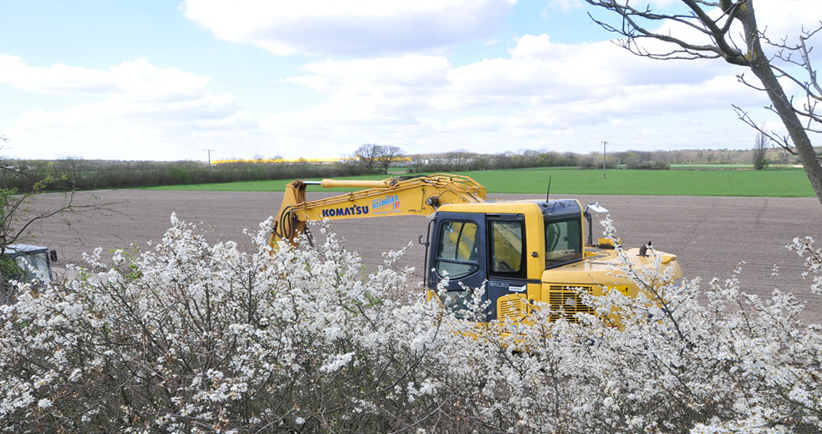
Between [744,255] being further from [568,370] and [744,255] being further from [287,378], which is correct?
[287,378]


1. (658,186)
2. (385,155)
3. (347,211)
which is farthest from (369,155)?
(347,211)

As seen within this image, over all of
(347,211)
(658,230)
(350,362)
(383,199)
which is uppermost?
(383,199)

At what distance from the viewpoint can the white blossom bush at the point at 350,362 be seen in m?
3.60

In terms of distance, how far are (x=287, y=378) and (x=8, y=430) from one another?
2017mm

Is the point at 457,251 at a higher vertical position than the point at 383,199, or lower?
lower

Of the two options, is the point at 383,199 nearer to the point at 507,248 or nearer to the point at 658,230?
the point at 507,248

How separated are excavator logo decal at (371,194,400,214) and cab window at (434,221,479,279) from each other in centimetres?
164

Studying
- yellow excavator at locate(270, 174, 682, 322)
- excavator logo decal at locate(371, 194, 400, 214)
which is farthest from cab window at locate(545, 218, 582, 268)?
excavator logo decal at locate(371, 194, 400, 214)

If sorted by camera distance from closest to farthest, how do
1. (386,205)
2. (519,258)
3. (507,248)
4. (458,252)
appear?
(519,258)
(507,248)
(458,252)
(386,205)

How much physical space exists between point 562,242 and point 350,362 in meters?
4.95

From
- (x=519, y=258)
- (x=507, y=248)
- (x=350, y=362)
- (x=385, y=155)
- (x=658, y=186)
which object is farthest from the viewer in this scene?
(x=385, y=155)

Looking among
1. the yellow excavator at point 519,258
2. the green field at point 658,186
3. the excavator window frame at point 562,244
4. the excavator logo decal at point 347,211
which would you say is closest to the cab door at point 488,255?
the yellow excavator at point 519,258

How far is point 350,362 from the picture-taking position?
4.19 metres

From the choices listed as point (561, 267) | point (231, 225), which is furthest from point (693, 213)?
point (561, 267)
